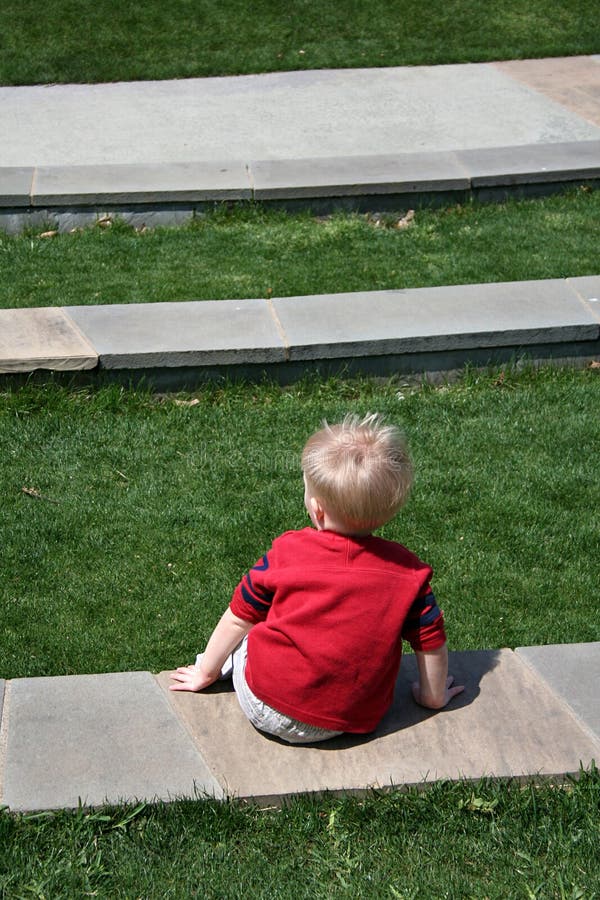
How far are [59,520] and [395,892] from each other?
2.11 meters

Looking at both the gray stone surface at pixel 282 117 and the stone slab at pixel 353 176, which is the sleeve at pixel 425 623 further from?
the gray stone surface at pixel 282 117

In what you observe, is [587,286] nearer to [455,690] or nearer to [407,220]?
[407,220]

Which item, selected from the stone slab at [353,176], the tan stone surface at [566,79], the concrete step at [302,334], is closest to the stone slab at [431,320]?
the concrete step at [302,334]

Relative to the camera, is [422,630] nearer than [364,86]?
Yes

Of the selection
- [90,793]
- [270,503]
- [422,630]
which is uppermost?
[422,630]

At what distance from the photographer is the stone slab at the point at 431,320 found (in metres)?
4.93

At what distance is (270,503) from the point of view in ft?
13.6

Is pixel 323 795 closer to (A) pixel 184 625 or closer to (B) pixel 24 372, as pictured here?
(A) pixel 184 625

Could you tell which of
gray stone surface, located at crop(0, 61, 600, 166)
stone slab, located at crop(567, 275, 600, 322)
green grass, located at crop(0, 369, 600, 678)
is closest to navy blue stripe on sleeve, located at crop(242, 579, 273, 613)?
green grass, located at crop(0, 369, 600, 678)

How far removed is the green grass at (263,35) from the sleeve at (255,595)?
7783 mm

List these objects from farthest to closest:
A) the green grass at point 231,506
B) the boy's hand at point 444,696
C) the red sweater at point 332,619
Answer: the green grass at point 231,506, the boy's hand at point 444,696, the red sweater at point 332,619

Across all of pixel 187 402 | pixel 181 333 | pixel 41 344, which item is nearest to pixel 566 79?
pixel 181 333

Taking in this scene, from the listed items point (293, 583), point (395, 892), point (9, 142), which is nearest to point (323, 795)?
point (395, 892)

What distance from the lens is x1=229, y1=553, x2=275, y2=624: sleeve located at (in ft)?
8.66
